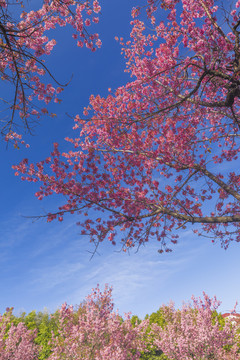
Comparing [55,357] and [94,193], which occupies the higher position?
Result: [94,193]

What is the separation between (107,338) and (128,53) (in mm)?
11464

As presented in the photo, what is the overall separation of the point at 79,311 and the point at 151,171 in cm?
1178

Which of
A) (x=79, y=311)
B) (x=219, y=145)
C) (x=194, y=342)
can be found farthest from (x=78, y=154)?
(x=79, y=311)

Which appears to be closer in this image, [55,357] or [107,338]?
[55,357]

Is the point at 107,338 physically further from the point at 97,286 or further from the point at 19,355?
the point at 19,355

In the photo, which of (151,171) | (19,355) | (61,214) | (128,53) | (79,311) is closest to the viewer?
(61,214)

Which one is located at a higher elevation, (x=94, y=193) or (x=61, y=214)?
(x=94, y=193)

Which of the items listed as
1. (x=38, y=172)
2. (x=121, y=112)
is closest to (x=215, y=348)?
(x=38, y=172)

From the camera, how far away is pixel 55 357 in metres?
8.91

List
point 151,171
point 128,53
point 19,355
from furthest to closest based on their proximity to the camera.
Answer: point 128,53 → point 19,355 → point 151,171

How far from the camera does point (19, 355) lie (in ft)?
35.9

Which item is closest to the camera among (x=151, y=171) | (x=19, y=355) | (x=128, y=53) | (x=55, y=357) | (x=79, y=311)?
(x=55, y=357)

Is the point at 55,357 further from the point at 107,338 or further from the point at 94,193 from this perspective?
the point at 94,193

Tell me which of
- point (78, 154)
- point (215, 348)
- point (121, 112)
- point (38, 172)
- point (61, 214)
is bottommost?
point (215, 348)
